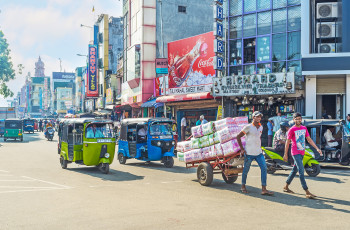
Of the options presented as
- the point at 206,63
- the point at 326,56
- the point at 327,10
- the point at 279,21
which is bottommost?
the point at 326,56

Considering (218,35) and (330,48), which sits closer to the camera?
(330,48)

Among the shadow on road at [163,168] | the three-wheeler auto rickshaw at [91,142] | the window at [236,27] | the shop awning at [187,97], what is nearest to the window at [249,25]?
the window at [236,27]

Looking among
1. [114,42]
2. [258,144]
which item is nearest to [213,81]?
[258,144]

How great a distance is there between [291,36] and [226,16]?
494 cm

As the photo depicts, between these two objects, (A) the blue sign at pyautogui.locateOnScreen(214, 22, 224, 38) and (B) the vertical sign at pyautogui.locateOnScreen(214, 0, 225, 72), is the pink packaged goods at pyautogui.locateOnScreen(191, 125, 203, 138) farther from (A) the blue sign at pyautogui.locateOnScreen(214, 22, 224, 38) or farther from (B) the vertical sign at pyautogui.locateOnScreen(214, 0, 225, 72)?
(A) the blue sign at pyautogui.locateOnScreen(214, 22, 224, 38)

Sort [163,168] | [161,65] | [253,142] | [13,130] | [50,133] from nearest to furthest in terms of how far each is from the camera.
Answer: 1. [253,142]
2. [163,168]
3. [161,65]
4. [50,133]
5. [13,130]

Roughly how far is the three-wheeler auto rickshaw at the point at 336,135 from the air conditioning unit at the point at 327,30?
848cm

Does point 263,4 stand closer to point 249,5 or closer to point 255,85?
point 249,5

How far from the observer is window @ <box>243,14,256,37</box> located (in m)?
23.6

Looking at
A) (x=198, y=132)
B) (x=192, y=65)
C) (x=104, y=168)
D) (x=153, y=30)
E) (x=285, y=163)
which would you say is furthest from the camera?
(x=153, y=30)

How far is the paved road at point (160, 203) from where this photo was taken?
20.6 feet

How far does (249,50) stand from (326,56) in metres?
5.17

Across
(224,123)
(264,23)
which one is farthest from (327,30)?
(224,123)

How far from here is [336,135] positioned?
14.6 meters
